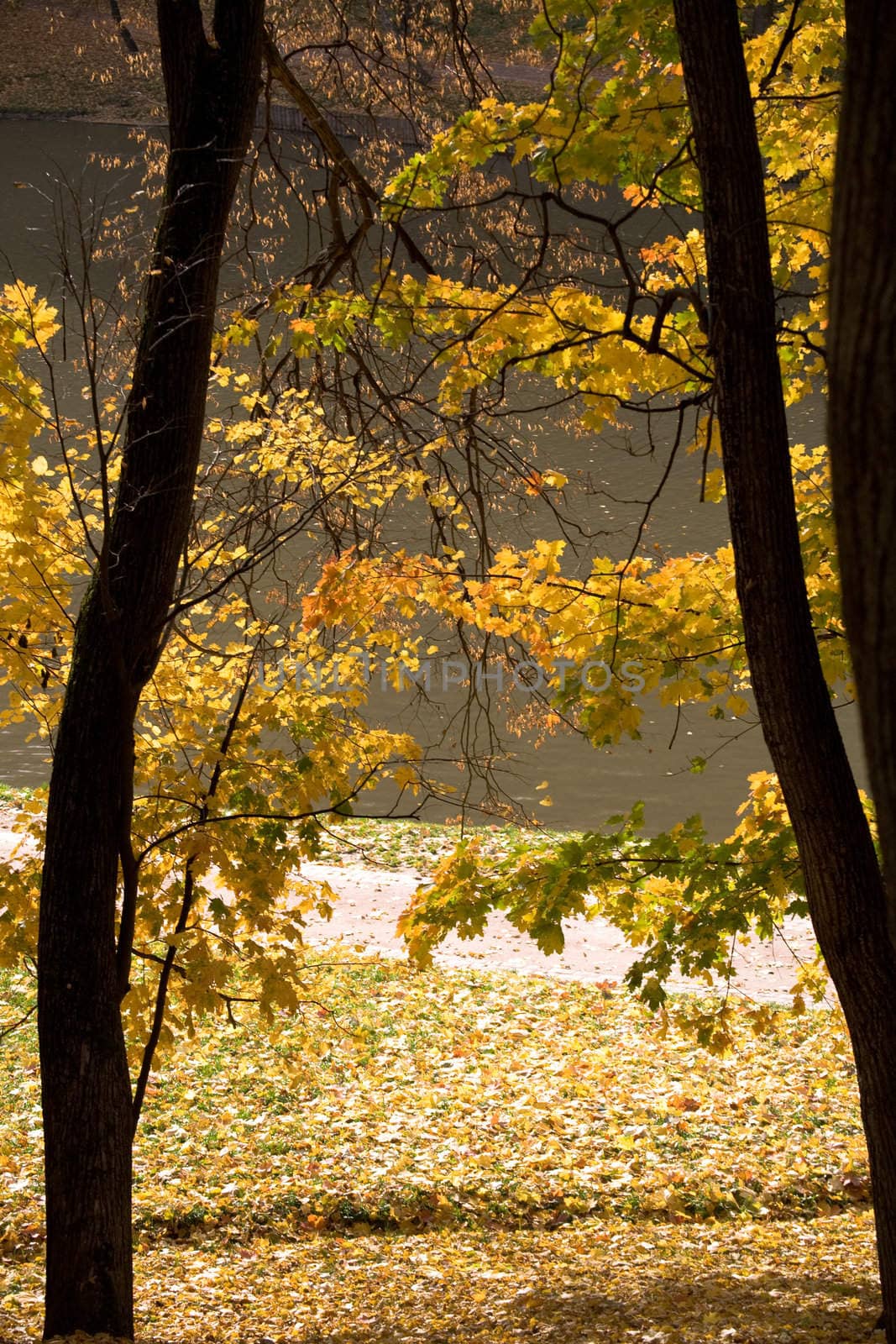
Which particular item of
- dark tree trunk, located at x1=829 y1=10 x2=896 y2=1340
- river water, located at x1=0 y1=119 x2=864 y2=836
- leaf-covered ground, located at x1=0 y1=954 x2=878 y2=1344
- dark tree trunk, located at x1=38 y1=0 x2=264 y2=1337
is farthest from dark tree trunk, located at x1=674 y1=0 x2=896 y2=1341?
→ river water, located at x1=0 y1=119 x2=864 y2=836

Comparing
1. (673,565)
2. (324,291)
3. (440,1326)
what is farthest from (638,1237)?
(324,291)

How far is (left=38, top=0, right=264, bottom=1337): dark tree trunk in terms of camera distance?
12.2 feet

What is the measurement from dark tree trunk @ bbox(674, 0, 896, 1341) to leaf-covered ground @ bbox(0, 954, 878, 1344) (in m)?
1.20

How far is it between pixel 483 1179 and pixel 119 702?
3.62 metres

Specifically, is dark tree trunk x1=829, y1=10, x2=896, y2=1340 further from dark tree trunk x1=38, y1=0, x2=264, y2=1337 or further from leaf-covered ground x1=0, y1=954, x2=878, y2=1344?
leaf-covered ground x1=0, y1=954, x2=878, y2=1344

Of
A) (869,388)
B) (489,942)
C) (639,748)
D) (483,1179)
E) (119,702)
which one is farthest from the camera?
(639,748)

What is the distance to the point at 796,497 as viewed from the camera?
183 inches

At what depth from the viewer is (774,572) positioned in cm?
324

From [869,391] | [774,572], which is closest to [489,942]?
[774,572]

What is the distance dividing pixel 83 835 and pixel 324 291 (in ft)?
7.25

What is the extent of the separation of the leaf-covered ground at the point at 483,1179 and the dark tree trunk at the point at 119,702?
0.80 metres

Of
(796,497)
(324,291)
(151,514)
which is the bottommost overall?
(151,514)

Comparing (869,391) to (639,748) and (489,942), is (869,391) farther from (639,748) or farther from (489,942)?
(639,748)

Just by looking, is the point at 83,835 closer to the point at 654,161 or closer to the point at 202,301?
the point at 202,301
